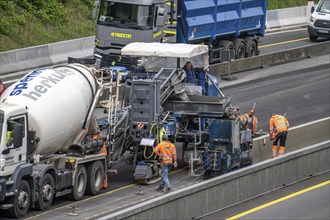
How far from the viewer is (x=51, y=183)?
2206 cm

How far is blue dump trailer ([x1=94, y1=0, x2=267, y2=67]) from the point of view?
37.6 metres

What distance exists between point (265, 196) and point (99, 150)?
4028 mm

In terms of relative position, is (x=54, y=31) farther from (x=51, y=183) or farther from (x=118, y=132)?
(x=51, y=183)

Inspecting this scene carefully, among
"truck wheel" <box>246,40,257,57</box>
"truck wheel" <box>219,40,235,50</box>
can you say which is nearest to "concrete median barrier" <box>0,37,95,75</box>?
"truck wheel" <box>219,40,235,50</box>

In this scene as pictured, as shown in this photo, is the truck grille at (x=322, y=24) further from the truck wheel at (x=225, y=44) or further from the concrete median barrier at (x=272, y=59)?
the truck wheel at (x=225, y=44)

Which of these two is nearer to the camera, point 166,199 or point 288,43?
point 166,199

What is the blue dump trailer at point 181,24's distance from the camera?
37.6 meters

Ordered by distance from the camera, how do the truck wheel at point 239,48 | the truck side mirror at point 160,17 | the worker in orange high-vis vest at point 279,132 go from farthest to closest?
the truck wheel at point 239,48 → the truck side mirror at point 160,17 → the worker in orange high-vis vest at point 279,132

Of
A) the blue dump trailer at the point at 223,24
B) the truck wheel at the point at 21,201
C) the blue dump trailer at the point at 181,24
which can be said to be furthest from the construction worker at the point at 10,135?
the blue dump trailer at the point at 223,24

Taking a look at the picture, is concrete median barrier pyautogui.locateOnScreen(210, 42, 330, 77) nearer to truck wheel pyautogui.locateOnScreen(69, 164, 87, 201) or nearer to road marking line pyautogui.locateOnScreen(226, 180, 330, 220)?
road marking line pyautogui.locateOnScreen(226, 180, 330, 220)

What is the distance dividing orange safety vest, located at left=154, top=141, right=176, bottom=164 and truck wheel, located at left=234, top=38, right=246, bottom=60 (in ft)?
65.2

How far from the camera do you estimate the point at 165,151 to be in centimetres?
2392

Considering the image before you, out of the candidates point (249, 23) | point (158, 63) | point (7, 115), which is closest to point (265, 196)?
point (158, 63)

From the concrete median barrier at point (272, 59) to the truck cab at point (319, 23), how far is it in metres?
2.43
